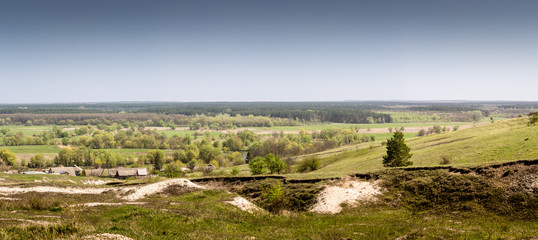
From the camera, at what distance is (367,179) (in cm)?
2894

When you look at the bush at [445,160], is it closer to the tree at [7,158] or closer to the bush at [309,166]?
the bush at [309,166]

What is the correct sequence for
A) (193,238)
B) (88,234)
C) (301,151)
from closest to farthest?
(88,234) < (193,238) < (301,151)

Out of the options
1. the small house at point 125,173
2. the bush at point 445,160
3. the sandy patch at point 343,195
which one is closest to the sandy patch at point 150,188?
the sandy patch at point 343,195

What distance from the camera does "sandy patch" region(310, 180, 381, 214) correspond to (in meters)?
24.4

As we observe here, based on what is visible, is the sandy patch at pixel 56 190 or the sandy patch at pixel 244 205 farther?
the sandy patch at pixel 56 190

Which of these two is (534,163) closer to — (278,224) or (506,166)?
(506,166)

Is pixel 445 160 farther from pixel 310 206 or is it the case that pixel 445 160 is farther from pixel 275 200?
pixel 275 200

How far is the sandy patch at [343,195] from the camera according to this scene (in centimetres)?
2436

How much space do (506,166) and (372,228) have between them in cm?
1466

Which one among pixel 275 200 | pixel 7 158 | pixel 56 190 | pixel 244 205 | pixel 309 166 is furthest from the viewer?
pixel 7 158

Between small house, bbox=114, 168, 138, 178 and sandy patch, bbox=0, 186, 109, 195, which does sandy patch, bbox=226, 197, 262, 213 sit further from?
small house, bbox=114, 168, 138, 178

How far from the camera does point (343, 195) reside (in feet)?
85.1

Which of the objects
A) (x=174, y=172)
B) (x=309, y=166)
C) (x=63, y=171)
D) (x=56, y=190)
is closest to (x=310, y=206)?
(x=56, y=190)

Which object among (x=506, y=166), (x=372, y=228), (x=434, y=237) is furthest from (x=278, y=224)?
(x=506, y=166)
